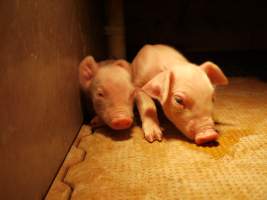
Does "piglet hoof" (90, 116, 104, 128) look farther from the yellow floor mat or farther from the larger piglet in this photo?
the larger piglet

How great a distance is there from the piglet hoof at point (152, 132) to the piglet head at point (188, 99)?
105 millimetres

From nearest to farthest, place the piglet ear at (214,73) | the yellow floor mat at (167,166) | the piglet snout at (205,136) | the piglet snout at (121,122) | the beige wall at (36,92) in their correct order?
1. the beige wall at (36,92)
2. the yellow floor mat at (167,166)
3. the piglet snout at (205,136)
4. the piglet snout at (121,122)
5. the piglet ear at (214,73)

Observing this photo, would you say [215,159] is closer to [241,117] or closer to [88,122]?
[241,117]

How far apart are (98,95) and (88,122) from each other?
247 millimetres

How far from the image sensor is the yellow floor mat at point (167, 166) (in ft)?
4.00

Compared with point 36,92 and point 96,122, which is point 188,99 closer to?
point 96,122

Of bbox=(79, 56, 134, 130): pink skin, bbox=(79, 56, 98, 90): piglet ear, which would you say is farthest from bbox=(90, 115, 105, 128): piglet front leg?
bbox=(79, 56, 98, 90): piglet ear

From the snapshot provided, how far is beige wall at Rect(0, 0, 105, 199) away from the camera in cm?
92

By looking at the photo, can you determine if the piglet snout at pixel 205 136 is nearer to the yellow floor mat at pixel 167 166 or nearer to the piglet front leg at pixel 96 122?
the yellow floor mat at pixel 167 166

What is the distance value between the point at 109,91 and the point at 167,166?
55 cm

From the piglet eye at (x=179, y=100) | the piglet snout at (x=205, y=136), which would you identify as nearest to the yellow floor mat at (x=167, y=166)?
the piglet snout at (x=205, y=136)

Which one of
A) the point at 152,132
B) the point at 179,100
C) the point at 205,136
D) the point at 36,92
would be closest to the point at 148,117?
the point at 152,132

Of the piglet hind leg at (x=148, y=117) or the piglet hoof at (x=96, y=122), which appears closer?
the piglet hind leg at (x=148, y=117)

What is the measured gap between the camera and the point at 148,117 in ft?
5.84
